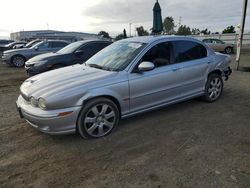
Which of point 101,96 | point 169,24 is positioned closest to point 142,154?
point 101,96

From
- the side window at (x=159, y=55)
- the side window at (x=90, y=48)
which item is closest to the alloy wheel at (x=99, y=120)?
the side window at (x=159, y=55)

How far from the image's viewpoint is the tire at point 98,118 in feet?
13.5

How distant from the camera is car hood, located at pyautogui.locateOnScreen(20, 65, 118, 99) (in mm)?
4027

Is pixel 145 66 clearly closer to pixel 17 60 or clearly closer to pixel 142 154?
pixel 142 154

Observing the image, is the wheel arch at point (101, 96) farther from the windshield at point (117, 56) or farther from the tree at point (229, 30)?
the tree at point (229, 30)

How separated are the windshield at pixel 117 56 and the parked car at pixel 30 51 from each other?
357 inches

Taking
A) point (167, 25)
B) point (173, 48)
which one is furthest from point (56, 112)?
point (167, 25)

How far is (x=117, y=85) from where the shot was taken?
172 inches

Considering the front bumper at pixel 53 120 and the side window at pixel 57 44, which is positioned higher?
the side window at pixel 57 44

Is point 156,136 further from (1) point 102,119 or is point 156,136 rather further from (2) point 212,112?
(2) point 212,112

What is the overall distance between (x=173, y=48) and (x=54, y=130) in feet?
9.50

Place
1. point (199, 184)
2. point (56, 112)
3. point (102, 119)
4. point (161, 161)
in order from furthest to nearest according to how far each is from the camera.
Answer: point (102, 119) → point (56, 112) → point (161, 161) → point (199, 184)

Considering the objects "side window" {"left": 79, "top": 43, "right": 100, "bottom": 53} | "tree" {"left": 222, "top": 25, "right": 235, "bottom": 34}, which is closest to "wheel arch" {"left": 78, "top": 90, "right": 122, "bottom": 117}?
"side window" {"left": 79, "top": 43, "right": 100, "bottom": 53}

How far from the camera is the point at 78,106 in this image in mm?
4008
